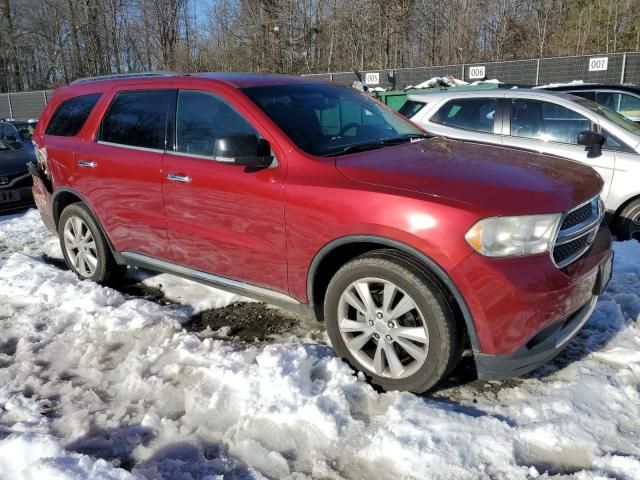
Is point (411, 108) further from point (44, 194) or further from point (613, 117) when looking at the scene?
point (44, 194)

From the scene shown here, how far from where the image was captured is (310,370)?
10.8ft

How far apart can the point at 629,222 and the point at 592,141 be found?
945 millimetres

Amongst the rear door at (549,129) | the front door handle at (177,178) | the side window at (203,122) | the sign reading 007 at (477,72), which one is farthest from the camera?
the sign reading 007 at (477,72)

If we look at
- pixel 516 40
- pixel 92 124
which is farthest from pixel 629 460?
pixel 516 40

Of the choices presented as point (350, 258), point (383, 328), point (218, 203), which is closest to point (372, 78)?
point (218, 203)

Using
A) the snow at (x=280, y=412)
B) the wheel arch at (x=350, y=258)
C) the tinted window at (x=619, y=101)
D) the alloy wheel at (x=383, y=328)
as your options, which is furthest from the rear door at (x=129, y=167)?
the tinted window at (x=619, y=101)

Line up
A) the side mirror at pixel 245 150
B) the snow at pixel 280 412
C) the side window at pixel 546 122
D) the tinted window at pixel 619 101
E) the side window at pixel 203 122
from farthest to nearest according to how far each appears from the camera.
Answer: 1. the tinted window at pixel 619 101
2. the side window at pixel 546 122
3. the side window at pixel 203 122
4. the side mirror at pixel 245 150
5. the snow at pixel 280 412

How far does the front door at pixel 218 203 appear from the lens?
3471 mm

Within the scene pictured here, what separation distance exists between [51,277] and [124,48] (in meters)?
32.6

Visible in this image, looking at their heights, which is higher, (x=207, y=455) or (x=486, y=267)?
(x=486, y=267)

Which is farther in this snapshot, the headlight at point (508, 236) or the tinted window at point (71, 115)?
the tinted window at point (71, 115)

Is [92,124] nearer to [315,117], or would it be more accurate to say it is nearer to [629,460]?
[315,117]

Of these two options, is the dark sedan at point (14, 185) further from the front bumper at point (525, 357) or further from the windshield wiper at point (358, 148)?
the front bumper at point (525, 357)

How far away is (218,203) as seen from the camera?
3689 millimetres
